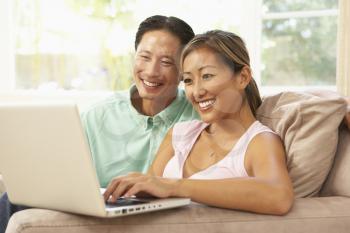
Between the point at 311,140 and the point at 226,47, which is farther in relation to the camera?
the point at 226,47

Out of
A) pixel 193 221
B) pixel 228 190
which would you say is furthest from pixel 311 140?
pixel 193 221

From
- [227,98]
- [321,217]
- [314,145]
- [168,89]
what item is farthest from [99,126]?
[321,217]

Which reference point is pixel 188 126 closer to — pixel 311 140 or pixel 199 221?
pixel 311 140

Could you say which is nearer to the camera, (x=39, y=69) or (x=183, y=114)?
(x=183, y=114)

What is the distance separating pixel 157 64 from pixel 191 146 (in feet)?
1.20

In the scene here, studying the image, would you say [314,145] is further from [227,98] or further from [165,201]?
[165,201]

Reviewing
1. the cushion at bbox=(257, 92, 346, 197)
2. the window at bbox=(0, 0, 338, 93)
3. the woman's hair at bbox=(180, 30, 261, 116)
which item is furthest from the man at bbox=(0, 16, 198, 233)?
the window at bbox=(0, 0, 338, 93)

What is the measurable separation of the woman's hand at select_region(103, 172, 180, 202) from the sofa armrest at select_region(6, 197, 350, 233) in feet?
0.15

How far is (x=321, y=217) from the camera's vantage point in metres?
1.37

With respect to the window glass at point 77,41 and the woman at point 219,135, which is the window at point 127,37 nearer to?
the window glass at point 77,41

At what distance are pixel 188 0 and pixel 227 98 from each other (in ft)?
6.87

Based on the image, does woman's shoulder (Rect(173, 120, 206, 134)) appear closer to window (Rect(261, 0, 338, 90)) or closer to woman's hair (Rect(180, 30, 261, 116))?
woman's hair (Rect(180, 30, 261, 116))

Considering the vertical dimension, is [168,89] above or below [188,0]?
below

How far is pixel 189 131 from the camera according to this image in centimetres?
181
